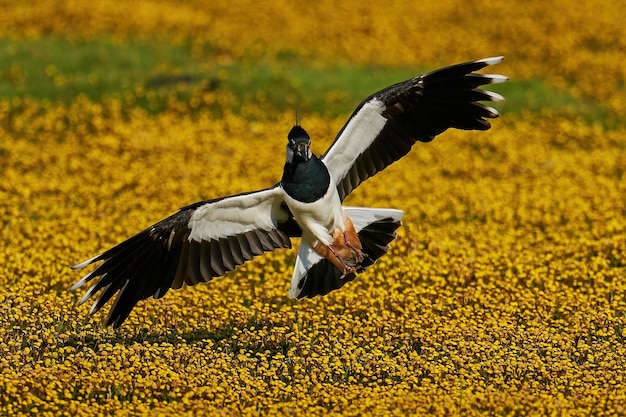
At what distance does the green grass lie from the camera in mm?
18156

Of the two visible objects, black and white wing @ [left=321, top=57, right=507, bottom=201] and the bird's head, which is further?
black and white wing @ [left=321, top=57, right=507, bottom=201]

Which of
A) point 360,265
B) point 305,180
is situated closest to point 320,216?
point 305,180

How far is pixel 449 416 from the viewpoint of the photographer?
769 centimetres

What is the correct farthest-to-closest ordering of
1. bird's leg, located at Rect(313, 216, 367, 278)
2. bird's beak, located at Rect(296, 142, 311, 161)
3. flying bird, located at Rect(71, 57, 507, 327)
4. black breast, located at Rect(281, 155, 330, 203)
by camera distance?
1. bird's leg, located at Rect(313, 216, 367, 278)
2. flying bird, located at Rect(71, 57, 507, 327)
3. black breast, located at Rect(281, 155, 330, 203)
4. bird's beak, located at Rect(296, 142, 311, 161)

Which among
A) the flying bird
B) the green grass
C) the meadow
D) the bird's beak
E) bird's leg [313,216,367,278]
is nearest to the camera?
the meadow

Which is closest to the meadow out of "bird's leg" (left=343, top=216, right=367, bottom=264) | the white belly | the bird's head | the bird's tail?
the bird's tail

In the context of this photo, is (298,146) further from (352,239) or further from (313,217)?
(352,239)

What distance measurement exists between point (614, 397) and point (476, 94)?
3.08 m

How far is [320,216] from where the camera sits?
9250mm

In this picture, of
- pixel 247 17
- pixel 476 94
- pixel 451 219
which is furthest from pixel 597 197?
pixel 247 17

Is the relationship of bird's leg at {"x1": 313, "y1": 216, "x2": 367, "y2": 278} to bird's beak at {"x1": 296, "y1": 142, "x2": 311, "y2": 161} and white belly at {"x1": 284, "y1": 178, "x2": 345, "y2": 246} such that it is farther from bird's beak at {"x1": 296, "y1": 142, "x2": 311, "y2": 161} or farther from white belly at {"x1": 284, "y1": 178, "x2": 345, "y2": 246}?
bird's beak at {"x1": 296, "y1": 142, "x2": 311, "y2": 161}

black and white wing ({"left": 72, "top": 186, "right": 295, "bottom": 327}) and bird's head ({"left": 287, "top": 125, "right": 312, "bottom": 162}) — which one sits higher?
bird's head ({"left": 287, "top": 125, "right": 312, "bottom": 162})

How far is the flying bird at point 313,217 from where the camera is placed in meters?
9.09

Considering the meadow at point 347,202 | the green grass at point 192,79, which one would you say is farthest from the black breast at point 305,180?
the green grass at point 192,79
